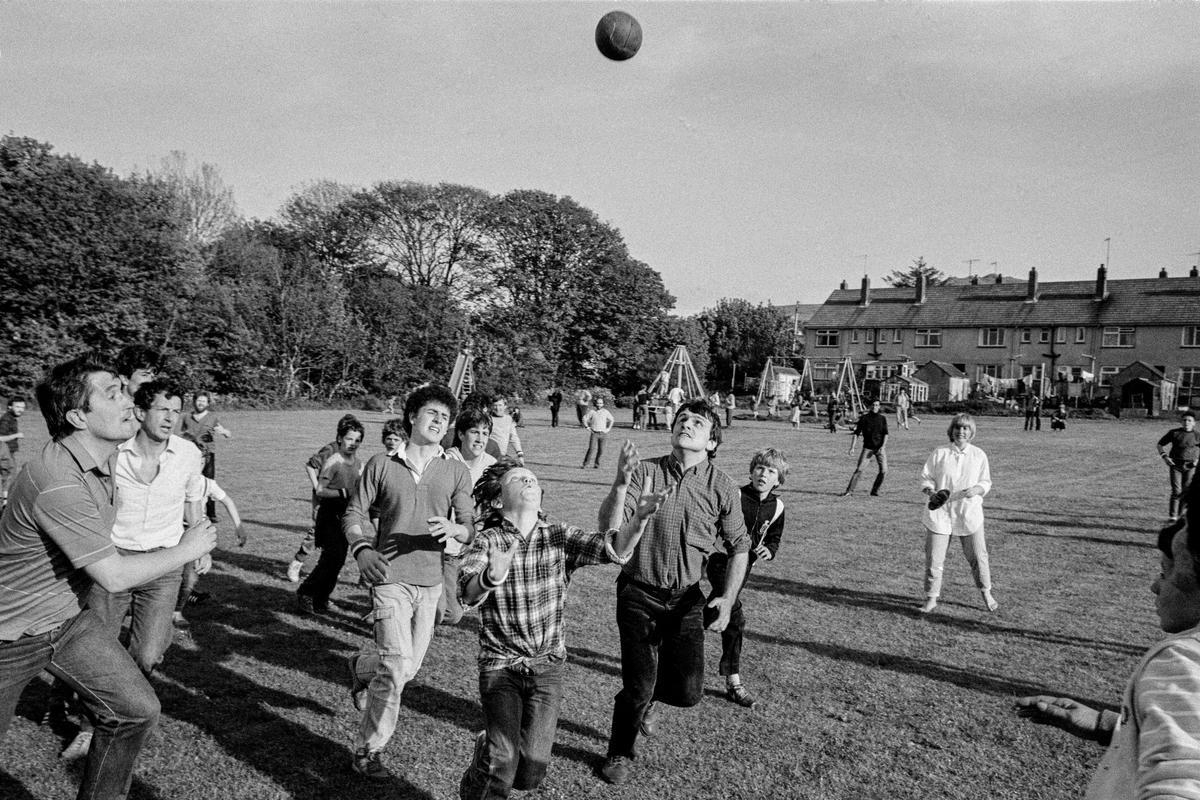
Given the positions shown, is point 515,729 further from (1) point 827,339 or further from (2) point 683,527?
(1) point 827,339

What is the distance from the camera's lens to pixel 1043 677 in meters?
6.39

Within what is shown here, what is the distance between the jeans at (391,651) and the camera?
14.0 feet

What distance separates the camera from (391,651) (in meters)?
4.34

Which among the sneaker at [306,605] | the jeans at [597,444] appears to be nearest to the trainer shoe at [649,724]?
the sneaker at [306,605]

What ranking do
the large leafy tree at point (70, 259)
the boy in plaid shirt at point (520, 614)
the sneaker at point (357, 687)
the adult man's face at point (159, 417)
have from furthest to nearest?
the large leafy tree at point (70, 259)
the adult man's face at point (159, 417)
the sneaker at point (357, 687)
the boy in plaid shirt at point (520, 614)

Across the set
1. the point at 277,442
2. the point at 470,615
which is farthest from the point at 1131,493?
the point at 277,442

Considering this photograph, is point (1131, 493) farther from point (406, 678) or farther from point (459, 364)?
point (459, 364)

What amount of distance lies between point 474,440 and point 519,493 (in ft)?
8.15

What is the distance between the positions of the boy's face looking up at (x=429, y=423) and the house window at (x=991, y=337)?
221 feet

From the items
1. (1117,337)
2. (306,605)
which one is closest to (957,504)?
(306,605)

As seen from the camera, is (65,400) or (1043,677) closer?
(65,400)

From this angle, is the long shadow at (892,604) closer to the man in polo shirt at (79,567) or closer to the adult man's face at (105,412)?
the man in polo shirt at (79,567)

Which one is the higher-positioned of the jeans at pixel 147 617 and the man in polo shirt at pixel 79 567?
the man in polo shirt at pixel 79 567

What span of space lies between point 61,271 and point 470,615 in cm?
3465
